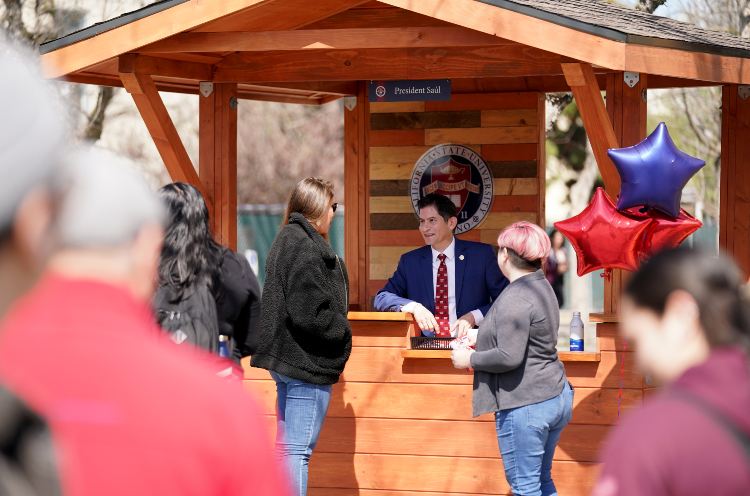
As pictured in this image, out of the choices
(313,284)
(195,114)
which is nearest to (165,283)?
(313,284)

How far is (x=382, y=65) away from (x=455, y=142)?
4.41 ft

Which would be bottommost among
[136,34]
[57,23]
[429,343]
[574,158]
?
[429,343]

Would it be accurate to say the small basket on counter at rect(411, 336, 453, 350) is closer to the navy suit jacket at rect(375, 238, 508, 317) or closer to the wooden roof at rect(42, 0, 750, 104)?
the navy suit jacket at rect(375, 238, 508, 317)

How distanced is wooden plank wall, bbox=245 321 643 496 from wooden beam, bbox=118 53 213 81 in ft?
6.51

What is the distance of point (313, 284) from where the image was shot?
5664 mm

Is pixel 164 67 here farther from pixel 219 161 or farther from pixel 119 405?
pixel 119 405

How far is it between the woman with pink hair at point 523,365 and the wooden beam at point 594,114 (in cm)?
104

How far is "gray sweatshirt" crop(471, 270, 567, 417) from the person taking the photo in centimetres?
538

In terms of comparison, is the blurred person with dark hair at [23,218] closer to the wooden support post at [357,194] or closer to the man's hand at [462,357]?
the man's hand at [462,357]

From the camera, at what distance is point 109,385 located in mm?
1354

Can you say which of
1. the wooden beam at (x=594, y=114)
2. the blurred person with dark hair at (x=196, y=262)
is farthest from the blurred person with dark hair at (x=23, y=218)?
the wooden beam at (x=594, y=114)

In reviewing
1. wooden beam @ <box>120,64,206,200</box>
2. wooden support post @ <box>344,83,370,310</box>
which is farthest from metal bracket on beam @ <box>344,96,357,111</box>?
wooden beam @ <box>120,64,206,200</box>

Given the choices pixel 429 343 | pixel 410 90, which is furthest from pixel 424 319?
pixel 410 90

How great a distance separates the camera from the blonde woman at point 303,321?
18.6 feet
